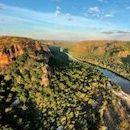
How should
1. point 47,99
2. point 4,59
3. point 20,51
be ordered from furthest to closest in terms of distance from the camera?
point 20,51
point 4,59
point 47,99

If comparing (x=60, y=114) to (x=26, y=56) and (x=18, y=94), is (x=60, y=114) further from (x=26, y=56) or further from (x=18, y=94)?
(x=26, y=56)

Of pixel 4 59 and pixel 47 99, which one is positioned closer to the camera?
pixel 47 99

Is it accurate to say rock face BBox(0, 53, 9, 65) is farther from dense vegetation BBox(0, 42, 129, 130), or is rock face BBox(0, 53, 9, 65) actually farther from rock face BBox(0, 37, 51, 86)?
dense vegetation BBox(0, 42, 129, 130)

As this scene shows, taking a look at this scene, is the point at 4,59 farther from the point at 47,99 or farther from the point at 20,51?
the point at 47,99

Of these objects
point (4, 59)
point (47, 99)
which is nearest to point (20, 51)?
point (4, 59)

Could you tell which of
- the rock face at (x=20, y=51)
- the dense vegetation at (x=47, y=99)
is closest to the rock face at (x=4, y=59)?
the rock face at (x=20, y=51)

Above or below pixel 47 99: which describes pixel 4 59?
above

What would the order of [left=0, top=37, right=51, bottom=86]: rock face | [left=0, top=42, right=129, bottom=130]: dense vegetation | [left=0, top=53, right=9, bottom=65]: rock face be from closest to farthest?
[left=0, top=42, right=129, bottom=130]: dense vegetation, [left=0, top=53, right=9, bottom=65]: rock face, [left=0, top=37, right=51, bottom=86]: rock face

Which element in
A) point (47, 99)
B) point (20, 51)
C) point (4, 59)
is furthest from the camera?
point (20, 51)

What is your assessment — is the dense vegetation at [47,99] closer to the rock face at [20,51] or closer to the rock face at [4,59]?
the rock face at [20,51]

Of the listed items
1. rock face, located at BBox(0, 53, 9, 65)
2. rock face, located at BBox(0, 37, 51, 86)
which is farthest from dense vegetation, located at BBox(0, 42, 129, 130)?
rock face, located at BBox(0, 53, 9, 65)

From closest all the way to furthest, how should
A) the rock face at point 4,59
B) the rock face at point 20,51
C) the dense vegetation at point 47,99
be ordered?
1. the dense vegetation at point 47,99
2. the rock face at point 4,59
3. the rock face at point 20,51
